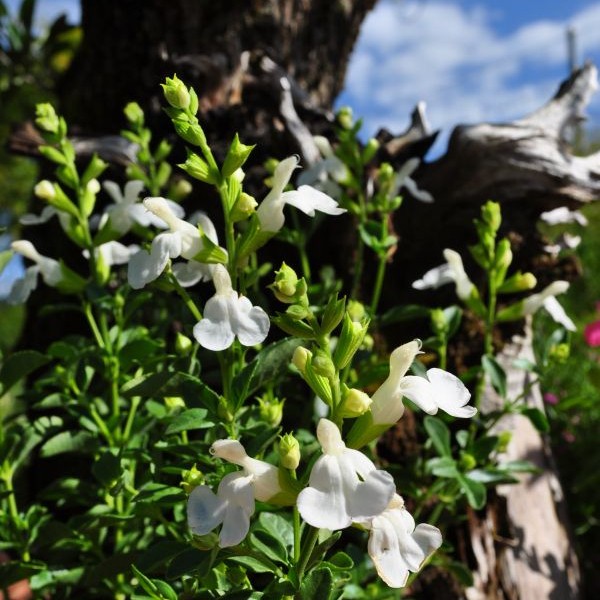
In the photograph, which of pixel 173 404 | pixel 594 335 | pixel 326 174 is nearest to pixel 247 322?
pixel 173 404

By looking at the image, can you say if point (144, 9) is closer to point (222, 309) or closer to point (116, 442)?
point (116, 442)

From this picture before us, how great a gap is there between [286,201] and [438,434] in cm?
56

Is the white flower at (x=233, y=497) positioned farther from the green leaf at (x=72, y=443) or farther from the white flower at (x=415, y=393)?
the green leaf at (x=72, y=443)

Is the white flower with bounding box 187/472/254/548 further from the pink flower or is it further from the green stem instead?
the pink flower

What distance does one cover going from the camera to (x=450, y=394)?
0.78 meters

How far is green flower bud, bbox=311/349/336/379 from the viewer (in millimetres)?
749

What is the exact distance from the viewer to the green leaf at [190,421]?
96 cm

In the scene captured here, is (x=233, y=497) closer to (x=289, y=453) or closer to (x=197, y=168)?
(x=289, y=453)

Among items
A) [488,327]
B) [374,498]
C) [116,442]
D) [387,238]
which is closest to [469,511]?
[488,327]

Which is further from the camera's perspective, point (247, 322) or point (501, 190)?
point (501, 190)

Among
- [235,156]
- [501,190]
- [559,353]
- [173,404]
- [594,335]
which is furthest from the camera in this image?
[594,335]

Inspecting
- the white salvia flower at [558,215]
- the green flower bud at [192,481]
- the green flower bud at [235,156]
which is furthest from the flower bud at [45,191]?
the white salvia flower at [558,215]

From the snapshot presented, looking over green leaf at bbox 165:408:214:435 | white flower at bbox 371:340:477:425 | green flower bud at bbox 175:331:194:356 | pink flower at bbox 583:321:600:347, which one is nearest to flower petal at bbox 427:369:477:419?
white flower at bbox 371:340:477:425

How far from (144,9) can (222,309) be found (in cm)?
175
